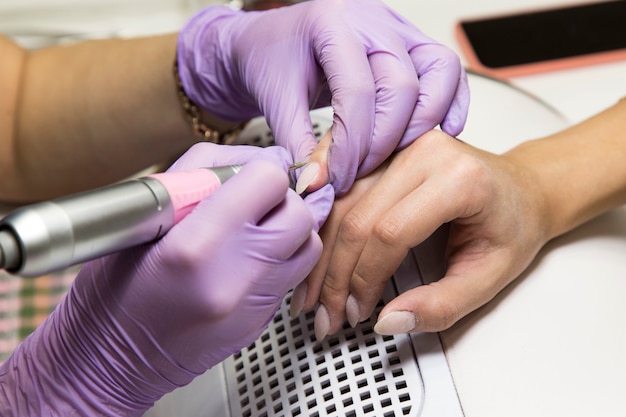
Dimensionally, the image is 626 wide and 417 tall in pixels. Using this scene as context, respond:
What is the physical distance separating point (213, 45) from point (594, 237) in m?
0.56

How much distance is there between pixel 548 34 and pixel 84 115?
93 centimetres

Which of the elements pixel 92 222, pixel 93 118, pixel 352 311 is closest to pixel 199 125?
pixel 93 118

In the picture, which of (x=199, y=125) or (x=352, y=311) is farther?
(x=199, y=125)

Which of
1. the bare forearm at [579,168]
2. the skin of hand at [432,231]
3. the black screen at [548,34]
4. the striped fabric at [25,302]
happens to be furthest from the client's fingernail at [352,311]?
the black screen at [548,34]

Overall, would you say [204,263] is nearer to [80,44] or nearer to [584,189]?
[584,189]

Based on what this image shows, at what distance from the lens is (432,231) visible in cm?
70

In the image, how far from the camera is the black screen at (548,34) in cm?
137

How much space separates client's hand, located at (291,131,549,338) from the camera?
2.25ft

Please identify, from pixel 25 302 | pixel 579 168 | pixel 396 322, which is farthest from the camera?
pixel 25 302

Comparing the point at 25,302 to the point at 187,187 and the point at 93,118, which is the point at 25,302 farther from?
the point at 187,187

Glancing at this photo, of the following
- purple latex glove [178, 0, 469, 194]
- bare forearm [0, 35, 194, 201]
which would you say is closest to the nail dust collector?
purple latex glove [178, 0, 469, 194]

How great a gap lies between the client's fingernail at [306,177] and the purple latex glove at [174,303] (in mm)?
17

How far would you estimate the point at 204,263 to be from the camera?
578 mm

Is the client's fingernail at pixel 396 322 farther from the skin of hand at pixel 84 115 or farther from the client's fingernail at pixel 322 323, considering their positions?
the skin of hand at pixel 84 115
